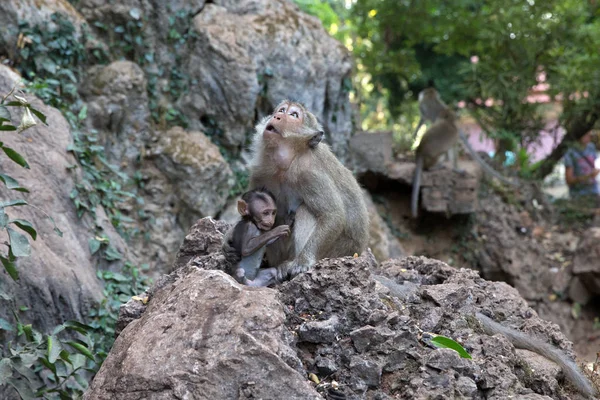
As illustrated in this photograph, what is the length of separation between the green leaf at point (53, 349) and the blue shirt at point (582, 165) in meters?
13.0

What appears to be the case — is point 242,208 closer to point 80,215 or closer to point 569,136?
point 80,215

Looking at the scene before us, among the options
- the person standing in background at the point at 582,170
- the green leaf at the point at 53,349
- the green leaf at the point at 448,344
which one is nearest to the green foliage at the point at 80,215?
the green leaf at the point at 53,349

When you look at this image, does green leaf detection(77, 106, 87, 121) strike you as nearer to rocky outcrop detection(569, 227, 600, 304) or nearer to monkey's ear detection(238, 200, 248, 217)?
monkey's ear detection(238, 200, 248, 217)

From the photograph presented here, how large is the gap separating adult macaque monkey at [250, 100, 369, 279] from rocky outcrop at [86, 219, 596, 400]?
2.22ft

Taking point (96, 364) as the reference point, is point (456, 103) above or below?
above

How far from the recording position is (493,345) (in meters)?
3.73

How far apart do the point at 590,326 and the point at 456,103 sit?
7.20m

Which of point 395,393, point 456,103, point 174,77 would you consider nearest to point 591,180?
point 456,103

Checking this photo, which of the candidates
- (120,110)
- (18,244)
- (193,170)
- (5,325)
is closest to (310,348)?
(18,244)

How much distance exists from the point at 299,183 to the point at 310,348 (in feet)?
4.95

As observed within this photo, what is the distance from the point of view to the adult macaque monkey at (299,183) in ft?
15.1

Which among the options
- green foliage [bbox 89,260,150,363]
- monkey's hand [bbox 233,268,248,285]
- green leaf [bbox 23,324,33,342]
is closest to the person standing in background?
green foliage [bbox 89,260,150,363]

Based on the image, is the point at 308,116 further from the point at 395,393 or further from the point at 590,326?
the point at 590,326

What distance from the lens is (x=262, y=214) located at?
441 centimetres
